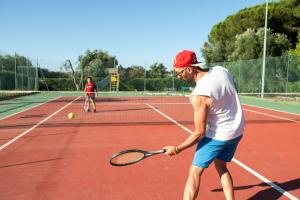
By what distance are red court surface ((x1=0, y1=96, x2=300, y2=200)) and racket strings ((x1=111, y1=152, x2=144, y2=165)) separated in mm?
831

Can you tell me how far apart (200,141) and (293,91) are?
2345 centimetres

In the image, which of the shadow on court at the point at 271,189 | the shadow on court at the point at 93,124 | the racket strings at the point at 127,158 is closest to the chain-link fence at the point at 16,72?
the shadow on court at the point at 93,124

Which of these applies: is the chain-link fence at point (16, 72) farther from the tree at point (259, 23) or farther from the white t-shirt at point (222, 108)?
the white t-shirt at point (222, 108)

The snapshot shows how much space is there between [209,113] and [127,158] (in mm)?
1068

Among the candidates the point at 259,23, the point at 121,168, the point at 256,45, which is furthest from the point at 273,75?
the point at 121,168

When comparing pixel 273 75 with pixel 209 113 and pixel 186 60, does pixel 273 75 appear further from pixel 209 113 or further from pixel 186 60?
pixel 186 60

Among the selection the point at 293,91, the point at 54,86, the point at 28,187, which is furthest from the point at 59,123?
the point at 54,86

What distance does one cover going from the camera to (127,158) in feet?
13.3

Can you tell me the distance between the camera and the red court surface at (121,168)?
16.2 ft

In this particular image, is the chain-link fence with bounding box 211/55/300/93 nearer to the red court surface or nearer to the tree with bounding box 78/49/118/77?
the red court surface

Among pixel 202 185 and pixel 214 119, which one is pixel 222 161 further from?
pixel 202 185

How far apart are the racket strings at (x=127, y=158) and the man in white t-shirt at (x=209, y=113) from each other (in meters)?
0.54

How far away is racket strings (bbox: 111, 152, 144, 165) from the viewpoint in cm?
402

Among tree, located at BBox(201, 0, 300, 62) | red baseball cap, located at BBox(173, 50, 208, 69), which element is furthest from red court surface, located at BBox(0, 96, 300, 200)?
tree, located at BBox(201, 0, 300, 62)
